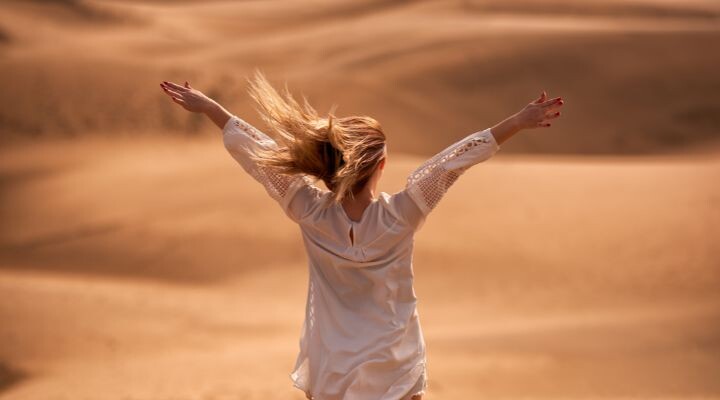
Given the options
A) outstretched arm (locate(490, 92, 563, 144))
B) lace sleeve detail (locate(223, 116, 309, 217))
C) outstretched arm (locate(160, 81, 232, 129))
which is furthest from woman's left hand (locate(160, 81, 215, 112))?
outstretched arm (locate(490, 92, 563, 144))

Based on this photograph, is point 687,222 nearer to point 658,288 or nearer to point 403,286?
point 658,288

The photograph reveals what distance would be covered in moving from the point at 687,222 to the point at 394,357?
30.6 feet

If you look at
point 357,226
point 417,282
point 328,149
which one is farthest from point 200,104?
point 417,282

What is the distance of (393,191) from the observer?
13758 mm

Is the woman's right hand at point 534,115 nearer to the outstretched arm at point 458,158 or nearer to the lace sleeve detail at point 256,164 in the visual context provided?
the outstretched arm at point 458,158

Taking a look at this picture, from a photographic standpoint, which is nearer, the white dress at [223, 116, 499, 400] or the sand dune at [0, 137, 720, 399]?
the white dress at [223, 116, 499, 400]

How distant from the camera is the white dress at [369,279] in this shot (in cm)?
411

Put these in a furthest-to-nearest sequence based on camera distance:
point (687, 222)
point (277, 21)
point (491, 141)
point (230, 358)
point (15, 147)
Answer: point (277, 21), point (15, 147), point (687, 222), point (230, 358), point (491, 141)

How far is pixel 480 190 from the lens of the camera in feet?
46.1

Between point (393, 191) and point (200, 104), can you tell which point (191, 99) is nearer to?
point (200, 104)

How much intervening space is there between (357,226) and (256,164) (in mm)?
463

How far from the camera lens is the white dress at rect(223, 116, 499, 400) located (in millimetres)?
4109

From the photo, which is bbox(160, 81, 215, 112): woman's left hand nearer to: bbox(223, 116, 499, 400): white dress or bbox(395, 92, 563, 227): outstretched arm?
bbox(223, 116, 499, 400): white dress

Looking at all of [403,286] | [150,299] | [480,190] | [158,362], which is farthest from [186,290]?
[403,286]
